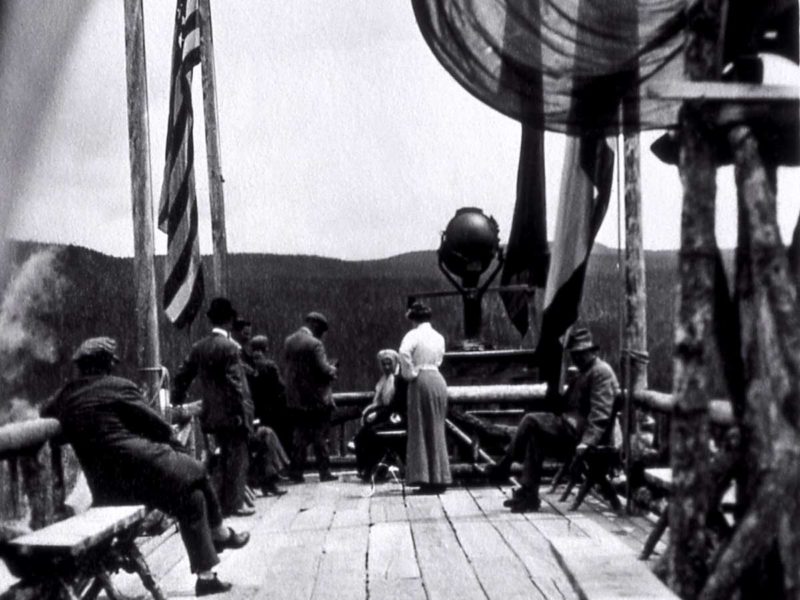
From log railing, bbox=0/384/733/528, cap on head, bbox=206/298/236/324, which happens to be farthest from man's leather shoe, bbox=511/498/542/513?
cap on head, bbox=206/298/236/324

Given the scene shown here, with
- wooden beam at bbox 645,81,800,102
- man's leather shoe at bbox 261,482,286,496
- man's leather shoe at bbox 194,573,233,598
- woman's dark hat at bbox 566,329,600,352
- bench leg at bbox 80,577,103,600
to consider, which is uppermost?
wooden beam at bbox 645,81,800,102

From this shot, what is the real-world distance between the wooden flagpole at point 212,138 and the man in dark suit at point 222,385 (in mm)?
5264

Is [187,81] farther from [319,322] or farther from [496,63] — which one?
[496,63]

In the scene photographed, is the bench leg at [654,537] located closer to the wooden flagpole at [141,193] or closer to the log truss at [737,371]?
the log truss at [737,371]

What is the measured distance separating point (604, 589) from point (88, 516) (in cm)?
357

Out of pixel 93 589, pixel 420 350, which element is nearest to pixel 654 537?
pixel 93 589

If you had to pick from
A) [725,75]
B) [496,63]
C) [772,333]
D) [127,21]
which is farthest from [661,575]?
[127,21]

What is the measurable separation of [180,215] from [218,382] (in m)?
2.08

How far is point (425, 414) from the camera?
43.7 feet

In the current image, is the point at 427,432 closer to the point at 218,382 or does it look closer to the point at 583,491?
the point at 583,491

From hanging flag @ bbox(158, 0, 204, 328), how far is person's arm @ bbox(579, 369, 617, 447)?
148 inches

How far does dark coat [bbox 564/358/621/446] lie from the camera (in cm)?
1099

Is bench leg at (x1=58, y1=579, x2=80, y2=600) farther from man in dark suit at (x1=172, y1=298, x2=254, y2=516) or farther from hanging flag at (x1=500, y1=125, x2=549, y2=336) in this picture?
man in dark suit at (x1=172, y1=298, x2=254, y2=516)

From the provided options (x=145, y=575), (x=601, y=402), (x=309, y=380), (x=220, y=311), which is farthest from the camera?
(x=309, y=380)
